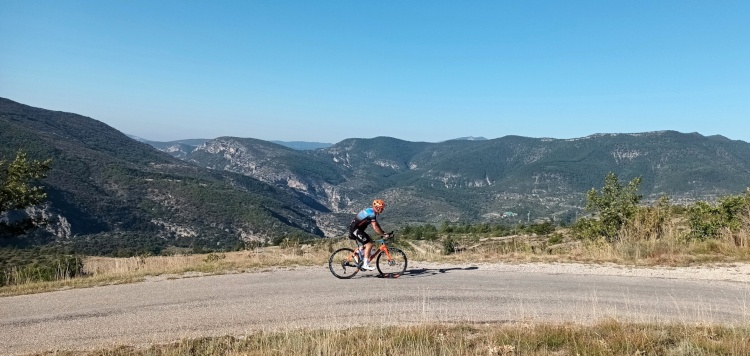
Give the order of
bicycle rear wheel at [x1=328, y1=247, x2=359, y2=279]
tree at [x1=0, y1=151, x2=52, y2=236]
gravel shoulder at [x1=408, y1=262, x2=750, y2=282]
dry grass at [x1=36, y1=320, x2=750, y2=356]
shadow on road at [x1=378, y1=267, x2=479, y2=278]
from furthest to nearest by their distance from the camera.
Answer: tree at [x1=0, y1=151, x2=52, y2=236], shadow on road at [x1=378, y1=267, x2=479, y2=278], bicycle rear wheel at [x1=328, y1=247, x2=359, y2=279], gravel shoulder at [x1=408, y1=262, x2=750, y2=282], dry grass at [x1=36, y1=320, x2=750, y2=356]

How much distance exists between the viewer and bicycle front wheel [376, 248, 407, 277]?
1280 centimetres

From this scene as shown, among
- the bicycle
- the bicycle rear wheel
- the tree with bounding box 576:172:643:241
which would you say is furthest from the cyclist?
the tree with bounding box 576:172:643:241

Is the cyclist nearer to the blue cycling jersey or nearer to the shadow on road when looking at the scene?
the blue cycling jersey

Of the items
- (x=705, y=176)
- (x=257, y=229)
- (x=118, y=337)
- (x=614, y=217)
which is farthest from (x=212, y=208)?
(x=705, y=176)

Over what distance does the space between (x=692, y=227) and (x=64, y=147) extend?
138452mm

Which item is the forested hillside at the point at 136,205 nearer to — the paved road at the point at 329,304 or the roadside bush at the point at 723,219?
the roadside bush at the point at 723,219

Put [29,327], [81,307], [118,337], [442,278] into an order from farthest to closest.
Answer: [442,278]
[81,307]
[29,327]
[118,337]

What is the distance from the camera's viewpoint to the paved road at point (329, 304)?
7883mm

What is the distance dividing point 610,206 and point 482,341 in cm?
1706

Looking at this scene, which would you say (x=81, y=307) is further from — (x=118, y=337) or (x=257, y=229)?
(x=257, y=229)

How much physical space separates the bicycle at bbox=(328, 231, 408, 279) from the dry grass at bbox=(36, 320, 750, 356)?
5.18m

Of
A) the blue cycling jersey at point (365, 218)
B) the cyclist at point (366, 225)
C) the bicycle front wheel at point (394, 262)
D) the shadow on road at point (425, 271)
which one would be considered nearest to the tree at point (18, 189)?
the cyclist at point (366, 225)

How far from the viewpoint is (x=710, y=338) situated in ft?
21.5

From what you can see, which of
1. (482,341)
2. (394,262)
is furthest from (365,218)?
(482,341)
